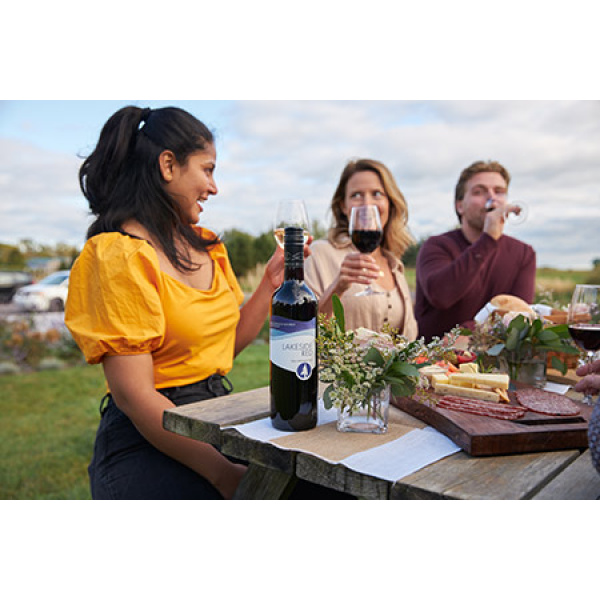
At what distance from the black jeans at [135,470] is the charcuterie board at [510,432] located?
812 mm

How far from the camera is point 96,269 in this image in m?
1.78

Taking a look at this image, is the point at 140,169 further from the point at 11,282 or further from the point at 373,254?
the point at 11,282

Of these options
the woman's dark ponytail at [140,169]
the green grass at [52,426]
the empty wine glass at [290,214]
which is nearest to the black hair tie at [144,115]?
the woman's dark ponytail at [140,169]

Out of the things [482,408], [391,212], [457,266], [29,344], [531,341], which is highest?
[391,212]

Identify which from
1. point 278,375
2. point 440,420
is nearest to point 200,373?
point 278,375

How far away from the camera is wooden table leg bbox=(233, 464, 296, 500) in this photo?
145cm

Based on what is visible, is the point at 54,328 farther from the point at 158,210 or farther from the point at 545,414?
the point at 545,414

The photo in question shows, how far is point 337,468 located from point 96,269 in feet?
3.38

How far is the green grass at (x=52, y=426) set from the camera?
155 inches

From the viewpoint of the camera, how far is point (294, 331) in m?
1.25

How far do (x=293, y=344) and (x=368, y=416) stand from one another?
26cm

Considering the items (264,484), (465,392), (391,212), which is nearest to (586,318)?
(465,392)

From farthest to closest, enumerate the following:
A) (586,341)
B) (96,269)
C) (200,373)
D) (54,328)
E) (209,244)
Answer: (54,328) → (209,244) → (200,373) → (96,269) → (586,341)

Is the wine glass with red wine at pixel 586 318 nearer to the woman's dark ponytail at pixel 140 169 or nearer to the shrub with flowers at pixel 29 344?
the woman's dark ponytail at pixel 140 169
